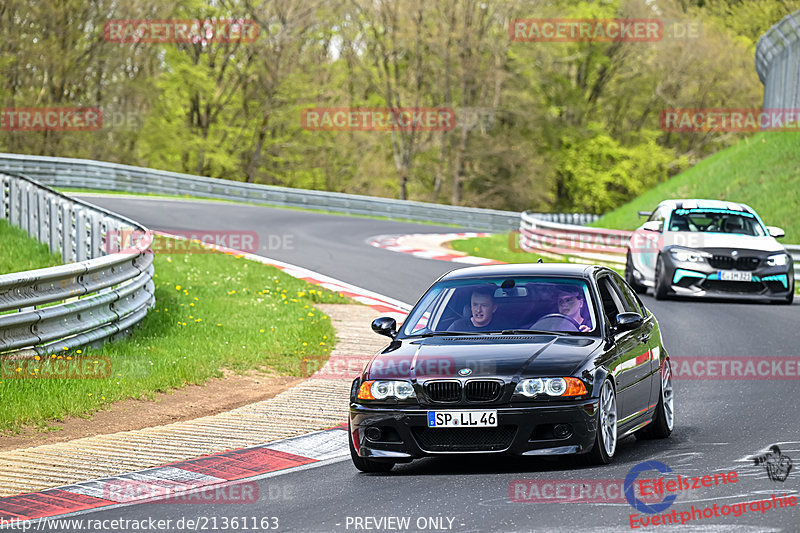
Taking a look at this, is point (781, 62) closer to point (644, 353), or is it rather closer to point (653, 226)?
point (653, 226)

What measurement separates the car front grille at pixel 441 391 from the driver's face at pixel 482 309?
111 centimetres

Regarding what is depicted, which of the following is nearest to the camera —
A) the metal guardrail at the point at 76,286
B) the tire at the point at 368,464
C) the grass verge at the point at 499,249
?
the tire at the point at 368,464

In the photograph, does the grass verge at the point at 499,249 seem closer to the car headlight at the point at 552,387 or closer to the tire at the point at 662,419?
the tire at the point at 662,419

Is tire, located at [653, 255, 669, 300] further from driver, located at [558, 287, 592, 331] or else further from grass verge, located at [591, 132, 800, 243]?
grass verge, located at [591, 132, 800, 243]

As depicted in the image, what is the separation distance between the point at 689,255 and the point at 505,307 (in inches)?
413

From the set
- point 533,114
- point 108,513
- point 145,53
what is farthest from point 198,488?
point 533,114

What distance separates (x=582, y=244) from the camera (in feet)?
92.3

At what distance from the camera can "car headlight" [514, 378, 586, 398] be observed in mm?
7328

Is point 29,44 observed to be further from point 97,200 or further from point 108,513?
point 108,513

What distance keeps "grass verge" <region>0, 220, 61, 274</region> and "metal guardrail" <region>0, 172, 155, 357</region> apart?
206 mm

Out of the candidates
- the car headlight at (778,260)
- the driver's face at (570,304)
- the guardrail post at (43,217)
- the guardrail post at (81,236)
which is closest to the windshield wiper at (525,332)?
the driver's face at (570,304)

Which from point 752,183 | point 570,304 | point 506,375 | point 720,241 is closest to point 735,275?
point 720,241

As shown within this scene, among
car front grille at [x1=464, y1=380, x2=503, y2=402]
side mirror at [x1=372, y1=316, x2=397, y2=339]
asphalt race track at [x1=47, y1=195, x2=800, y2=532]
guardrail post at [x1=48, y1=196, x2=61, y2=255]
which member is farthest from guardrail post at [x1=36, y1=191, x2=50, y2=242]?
car front grille at [x1=464, y1=380, x2=503, y2=402]

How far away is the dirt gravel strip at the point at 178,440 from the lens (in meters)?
7.73
